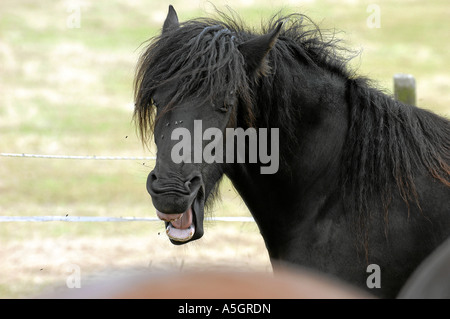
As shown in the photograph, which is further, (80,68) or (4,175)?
(80,68)

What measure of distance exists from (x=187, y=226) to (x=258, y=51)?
103 centimetres

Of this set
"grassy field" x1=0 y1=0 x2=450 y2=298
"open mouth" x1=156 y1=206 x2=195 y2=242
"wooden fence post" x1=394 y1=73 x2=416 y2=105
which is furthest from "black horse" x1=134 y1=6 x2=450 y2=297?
"wooden fence post" x1=394 y1=73 x2=416 y2=105

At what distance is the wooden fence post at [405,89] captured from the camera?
661 cm

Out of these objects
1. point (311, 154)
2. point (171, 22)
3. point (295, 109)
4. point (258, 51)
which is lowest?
point (311, 154)

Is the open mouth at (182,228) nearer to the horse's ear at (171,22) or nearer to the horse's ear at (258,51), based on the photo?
the horse's ear at (258,51)

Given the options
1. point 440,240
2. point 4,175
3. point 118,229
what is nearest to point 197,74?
point 440,240

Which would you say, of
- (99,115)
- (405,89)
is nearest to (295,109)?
(405,89)

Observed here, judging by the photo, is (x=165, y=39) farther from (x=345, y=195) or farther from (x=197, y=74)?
(x=345, y=195)

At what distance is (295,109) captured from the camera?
3.60 metres

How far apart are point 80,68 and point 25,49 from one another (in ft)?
7.01

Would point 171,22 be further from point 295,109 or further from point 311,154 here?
point 311,154

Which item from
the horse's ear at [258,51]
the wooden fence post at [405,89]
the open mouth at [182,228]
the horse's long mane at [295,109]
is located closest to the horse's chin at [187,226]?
the open mouth at [182,228]

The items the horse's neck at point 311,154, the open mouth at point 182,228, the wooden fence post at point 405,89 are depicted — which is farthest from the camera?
the wooden fence post at point 405,89
